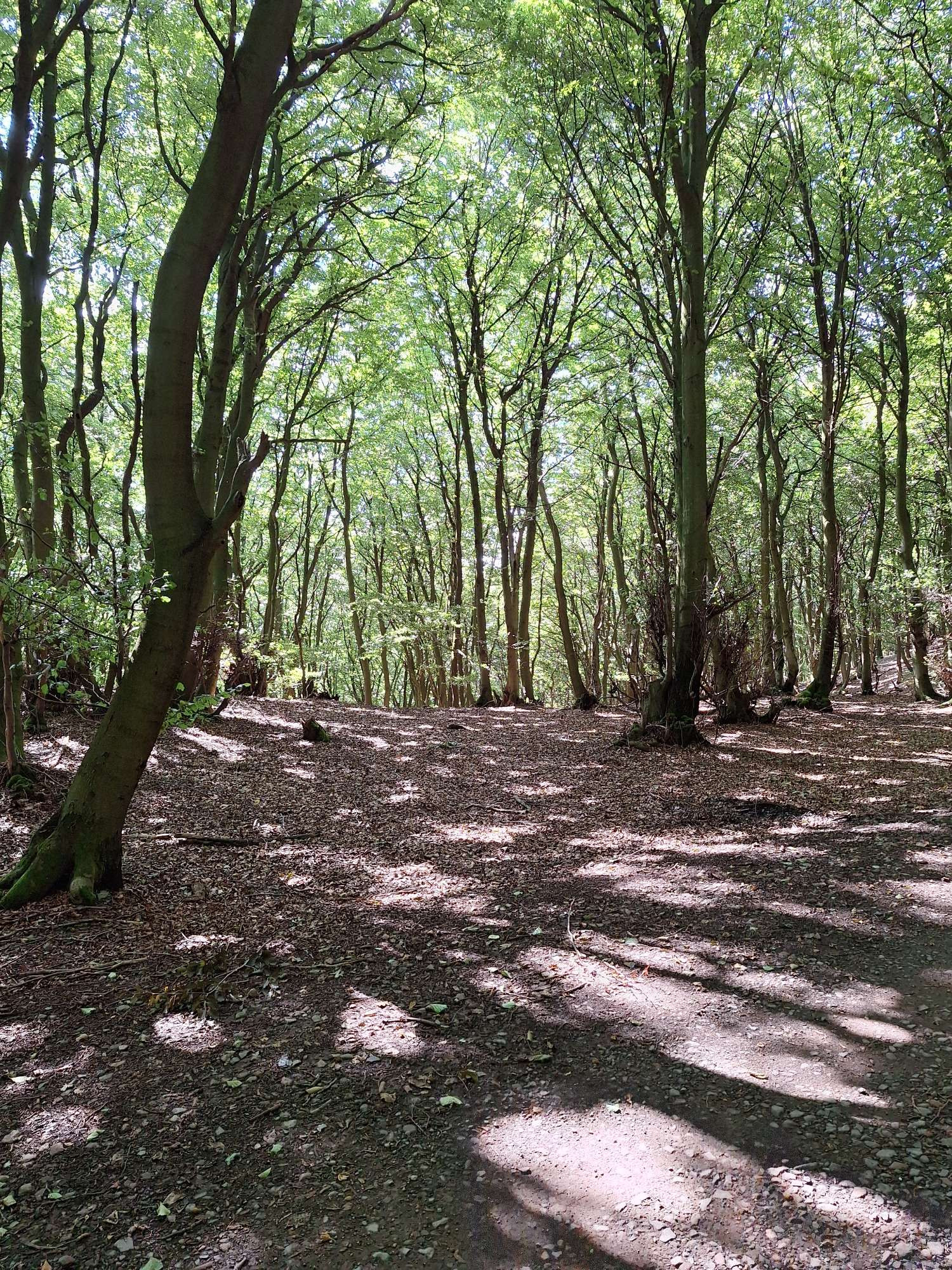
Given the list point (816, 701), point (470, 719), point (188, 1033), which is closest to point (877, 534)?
point (816, 701)

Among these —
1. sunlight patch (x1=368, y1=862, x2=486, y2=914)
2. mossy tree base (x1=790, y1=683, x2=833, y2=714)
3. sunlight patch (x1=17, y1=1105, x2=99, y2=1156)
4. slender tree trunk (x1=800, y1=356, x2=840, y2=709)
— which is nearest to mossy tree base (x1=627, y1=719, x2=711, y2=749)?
mossy tree base (x1=790, y1=683, x2=833, y2=714)

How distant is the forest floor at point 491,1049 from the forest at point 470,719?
0.02 metres

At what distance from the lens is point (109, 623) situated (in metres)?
4.56

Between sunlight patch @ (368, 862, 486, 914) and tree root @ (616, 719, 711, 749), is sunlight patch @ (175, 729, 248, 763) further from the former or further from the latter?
tree root @ (616, 719, 711, 749)

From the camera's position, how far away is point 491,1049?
3.03 metres

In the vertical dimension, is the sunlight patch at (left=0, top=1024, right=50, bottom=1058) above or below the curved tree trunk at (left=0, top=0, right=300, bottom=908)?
below

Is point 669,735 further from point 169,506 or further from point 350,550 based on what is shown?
point 350,550

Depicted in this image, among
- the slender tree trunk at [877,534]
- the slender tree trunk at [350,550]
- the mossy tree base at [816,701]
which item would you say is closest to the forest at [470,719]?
the mossy tree base at [816,701]

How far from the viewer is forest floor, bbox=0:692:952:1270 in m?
2.12

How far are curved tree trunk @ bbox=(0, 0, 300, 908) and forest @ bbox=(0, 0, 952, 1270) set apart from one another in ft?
0.10

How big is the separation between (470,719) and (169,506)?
30.1 ft

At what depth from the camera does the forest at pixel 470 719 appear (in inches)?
93.8

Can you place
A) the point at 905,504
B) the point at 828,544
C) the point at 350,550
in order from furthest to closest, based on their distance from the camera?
the point at 350,550, the point at 905,504, the point at 828,544

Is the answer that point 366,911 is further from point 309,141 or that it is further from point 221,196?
point 309,141
